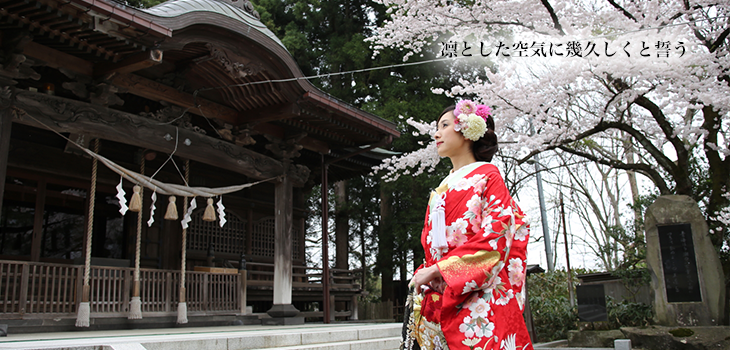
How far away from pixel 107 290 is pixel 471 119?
6.41 metres

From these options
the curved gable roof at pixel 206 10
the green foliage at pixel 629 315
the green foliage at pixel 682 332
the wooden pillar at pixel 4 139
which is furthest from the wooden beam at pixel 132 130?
the green foliage at pixel 629 315

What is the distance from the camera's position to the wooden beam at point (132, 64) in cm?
593

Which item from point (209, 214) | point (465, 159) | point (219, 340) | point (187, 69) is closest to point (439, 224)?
point (465, 159)

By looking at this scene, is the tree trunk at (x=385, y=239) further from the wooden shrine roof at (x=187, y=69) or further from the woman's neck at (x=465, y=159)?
the woman's neck at (x=465, y=159)

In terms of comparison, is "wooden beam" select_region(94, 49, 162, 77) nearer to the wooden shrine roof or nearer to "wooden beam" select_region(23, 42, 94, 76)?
the wooden shrine roof

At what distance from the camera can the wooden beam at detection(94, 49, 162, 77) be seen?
19.5ft

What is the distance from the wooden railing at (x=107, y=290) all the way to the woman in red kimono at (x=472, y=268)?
5.42 m

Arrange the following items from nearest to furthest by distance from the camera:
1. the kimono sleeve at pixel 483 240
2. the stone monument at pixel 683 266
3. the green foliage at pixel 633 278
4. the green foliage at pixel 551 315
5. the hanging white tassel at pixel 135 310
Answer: the kimono sleeve at pixel 483 240 → the hanging white tassel at pixel 135 310 → the stone monument at pixel 683 266 → the green foliage at pixel 633 278 → the green foliage at pixel 551 315

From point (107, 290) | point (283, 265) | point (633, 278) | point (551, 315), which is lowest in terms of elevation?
point (551, 315)

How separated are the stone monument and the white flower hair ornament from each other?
778 cm

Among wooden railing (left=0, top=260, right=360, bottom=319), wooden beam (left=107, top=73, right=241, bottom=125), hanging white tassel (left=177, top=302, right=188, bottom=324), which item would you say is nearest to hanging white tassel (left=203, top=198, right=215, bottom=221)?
wooden railing (left=0, top=260, right=360, bottom=319)

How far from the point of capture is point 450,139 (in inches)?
94.2

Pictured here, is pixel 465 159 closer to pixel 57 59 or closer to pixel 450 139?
pixel 450 139

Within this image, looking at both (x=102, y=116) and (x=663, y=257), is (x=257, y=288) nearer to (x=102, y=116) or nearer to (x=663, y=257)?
A: (x=102, y=116)
